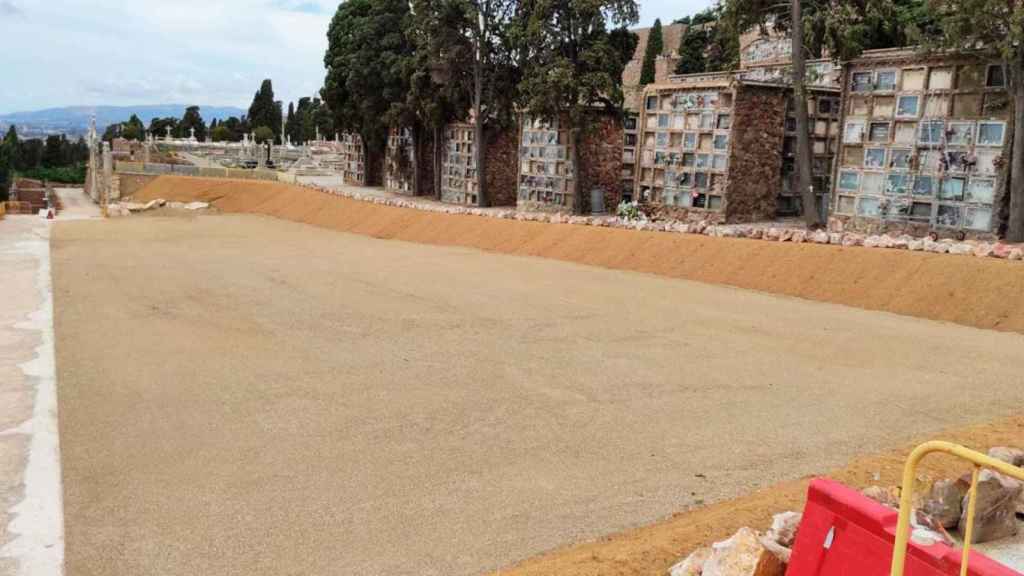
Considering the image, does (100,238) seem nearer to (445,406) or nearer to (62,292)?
(62,292)

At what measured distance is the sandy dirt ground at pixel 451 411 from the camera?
5.56 metres

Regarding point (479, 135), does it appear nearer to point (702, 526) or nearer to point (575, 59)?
point (575, 59)

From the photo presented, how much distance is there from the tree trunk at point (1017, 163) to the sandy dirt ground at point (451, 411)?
476 centimetres

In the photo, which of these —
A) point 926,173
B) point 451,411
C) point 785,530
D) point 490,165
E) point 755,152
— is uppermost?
point 755,152

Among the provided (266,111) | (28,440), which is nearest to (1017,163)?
(28,440)

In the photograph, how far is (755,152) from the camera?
2091 centimetres

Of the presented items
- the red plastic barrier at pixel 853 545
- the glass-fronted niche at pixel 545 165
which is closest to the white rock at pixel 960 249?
the red plastic barrier at pixel 853 545

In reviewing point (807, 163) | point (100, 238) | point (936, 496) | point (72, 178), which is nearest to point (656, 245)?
point (807, 163)

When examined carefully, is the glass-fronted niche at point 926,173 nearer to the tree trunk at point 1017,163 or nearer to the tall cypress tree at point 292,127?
the tree trunk at point 1017,163

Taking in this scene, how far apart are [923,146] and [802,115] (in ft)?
11.0

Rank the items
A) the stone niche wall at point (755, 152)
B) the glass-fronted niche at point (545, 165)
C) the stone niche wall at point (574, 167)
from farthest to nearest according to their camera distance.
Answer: the glass-fronted niche at point (545, 165) → the stone niche wall at point (574, 167) → the stone niche wall at point (755, 152)

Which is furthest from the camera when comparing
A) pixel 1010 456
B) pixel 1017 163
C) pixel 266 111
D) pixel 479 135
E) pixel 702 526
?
pixel 266 111

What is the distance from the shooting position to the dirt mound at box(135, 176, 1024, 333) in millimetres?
12180

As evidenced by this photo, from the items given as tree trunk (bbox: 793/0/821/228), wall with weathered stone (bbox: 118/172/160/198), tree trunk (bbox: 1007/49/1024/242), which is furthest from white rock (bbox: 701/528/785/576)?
wall with weathered stone (bbox: 118/172/160/198)
